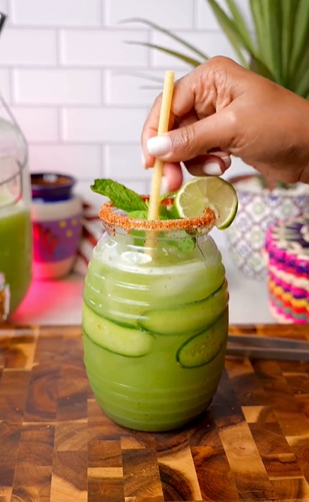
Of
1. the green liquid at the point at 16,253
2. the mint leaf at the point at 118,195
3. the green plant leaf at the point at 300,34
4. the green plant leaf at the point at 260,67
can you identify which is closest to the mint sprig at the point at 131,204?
the mint leaf at the point at 118,195

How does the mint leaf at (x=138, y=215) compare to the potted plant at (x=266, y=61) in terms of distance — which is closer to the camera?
the mint leaf at (x=138, y=215)

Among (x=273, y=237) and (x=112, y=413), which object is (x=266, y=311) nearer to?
(x=273, y=237)

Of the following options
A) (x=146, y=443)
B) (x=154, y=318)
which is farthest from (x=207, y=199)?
(x=146, y=443)

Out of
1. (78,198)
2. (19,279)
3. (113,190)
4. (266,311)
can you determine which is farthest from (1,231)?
(266,311)

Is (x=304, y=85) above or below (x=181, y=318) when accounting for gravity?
above

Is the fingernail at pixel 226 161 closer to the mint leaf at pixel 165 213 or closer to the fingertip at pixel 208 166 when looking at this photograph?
the fingertip at pixel 208 166

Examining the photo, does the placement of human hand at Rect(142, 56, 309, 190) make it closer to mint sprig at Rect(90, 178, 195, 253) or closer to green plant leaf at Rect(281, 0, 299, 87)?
mint sprig at Rect(90, 178, 195, 253)

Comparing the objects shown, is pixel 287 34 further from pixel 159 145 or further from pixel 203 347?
pixel 203 347
